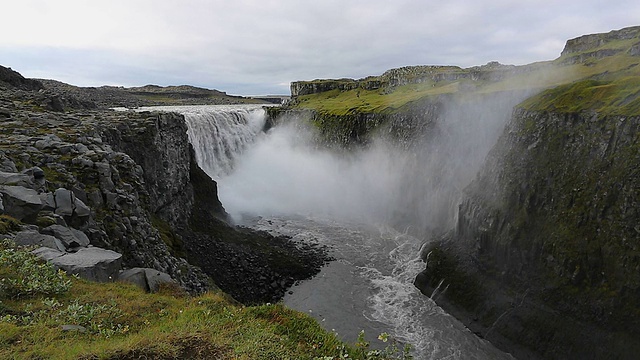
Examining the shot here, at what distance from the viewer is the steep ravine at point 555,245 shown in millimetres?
23141

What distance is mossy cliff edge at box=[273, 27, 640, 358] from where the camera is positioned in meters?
23.3

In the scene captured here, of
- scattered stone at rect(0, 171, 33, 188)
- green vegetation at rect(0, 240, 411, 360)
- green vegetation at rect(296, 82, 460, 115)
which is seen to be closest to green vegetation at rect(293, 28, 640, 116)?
green vegetation at rect(296, 82, 460, 115)

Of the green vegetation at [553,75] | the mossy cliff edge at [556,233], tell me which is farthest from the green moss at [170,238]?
the green vegetation at [553,75]

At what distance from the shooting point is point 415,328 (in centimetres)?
2967

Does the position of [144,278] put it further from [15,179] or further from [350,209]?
[350,209]

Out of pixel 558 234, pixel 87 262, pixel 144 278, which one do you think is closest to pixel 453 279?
pixel 558 234

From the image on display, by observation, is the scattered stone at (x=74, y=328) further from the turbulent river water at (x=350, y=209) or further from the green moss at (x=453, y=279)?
the green moss at (x=453, y=279)

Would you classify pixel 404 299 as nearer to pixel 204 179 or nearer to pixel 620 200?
pixel 620 200

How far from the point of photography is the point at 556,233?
2727 centimetres

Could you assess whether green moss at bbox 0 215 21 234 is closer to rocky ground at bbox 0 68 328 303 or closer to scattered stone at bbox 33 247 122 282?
rocky ground at bbox 0 68 328 303

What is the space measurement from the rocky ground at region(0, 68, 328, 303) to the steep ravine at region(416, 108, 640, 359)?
1675cm

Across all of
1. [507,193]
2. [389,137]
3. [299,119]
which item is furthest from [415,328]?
[299,119]

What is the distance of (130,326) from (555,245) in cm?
2780

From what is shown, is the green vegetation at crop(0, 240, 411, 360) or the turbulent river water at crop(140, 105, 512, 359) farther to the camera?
the turbulent river water at crop(140, 105, 512, 359)
